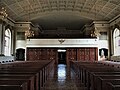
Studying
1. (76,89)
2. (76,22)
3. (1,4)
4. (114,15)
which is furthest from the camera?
(76,22)

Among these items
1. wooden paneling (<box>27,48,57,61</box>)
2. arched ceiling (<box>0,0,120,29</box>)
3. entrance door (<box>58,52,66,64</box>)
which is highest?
arched ceiling (<box>0,0,120,29</box>)

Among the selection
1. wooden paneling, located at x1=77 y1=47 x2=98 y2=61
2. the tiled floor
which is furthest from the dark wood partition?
the tiled floor

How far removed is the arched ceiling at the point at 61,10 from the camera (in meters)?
21.1

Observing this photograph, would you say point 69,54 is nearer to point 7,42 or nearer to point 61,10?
point 61,10

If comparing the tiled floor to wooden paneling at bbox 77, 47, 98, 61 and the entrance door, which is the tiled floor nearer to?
wooden paneling at bbox 77, 47, 98, 61

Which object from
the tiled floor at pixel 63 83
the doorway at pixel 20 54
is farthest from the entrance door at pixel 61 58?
the tiled floor at pixel 63 83

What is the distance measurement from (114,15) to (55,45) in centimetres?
859

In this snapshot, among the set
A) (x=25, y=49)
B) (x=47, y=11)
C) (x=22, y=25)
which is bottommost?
(x=25, y=49)

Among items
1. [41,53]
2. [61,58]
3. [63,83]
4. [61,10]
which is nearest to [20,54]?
[41,53]

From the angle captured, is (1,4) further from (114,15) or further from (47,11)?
(114,15)

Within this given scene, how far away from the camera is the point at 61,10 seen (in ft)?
83.0

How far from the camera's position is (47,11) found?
2558cm

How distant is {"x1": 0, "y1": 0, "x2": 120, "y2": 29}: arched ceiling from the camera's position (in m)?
21.1

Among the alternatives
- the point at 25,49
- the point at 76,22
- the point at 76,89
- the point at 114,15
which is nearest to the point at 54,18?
the point at 76,22
